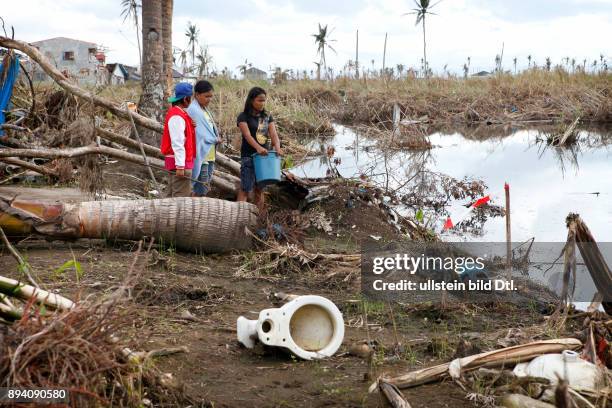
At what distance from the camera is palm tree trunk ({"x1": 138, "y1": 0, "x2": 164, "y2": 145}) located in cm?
1113

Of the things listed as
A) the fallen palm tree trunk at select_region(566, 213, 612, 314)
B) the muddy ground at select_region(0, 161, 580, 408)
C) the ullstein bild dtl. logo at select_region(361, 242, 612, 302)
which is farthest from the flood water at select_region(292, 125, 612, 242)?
the fallen palm tree trunk at select_region(566, 213, 612, 314)

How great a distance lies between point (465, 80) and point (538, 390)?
3005 cm

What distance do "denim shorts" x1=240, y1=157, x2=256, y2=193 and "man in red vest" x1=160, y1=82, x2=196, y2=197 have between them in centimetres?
66

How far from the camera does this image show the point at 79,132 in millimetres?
8352

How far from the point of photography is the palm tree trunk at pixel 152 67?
1113cm

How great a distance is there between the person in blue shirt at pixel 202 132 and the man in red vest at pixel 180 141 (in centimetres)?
14

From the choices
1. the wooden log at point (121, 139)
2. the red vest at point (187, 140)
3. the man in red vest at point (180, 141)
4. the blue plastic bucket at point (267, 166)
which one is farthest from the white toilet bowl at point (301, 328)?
the wooden log at point (121, 139)

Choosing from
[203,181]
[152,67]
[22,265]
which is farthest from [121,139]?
[22,265]

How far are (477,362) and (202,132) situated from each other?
4573mm

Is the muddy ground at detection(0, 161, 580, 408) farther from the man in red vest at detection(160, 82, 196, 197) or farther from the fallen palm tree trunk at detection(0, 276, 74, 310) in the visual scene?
the man in red vest at detection(160, 82, 196, 197)

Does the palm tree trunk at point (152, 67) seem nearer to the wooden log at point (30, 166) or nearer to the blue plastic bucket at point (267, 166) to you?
the wooden log at point (30, 166)

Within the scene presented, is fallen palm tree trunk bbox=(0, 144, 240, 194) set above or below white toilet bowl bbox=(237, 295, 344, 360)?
above

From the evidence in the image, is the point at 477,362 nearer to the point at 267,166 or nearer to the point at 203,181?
the point at 267,166

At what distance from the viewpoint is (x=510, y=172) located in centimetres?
Result: 1530
